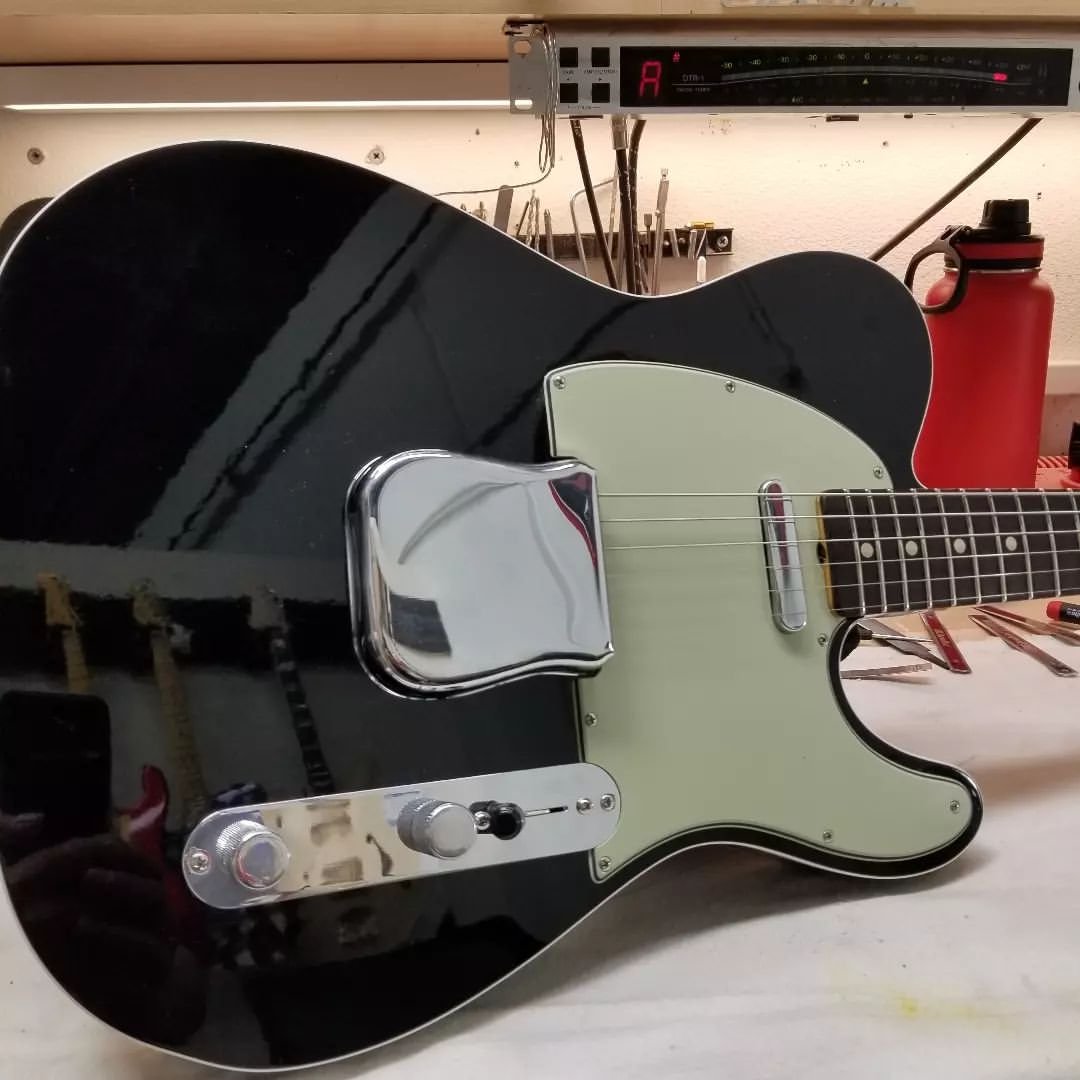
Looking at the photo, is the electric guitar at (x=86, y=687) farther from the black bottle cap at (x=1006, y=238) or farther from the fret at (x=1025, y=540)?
the black bottle cap at (x=1006, y=238)

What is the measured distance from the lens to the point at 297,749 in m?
0.40

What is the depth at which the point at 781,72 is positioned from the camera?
65 centimetres

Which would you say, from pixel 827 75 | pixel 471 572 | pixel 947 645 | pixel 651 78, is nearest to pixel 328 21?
pixel 651 78

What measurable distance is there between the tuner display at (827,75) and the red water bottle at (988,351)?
0.16 m

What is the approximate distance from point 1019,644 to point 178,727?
0.68m

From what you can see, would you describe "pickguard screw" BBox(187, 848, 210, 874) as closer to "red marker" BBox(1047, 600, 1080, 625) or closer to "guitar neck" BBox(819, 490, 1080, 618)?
"guitar neck" BBox(819, 490, 1080, 618)

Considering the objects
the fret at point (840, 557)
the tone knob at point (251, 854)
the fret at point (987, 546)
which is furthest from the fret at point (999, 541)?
the tone knob at point (251, 854)

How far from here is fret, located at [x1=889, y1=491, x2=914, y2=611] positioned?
1.75 ft

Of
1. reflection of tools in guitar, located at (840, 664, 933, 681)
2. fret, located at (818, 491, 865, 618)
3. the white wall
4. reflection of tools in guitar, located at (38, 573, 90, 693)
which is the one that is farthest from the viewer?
the white wall

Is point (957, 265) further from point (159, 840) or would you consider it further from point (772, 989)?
point (159, 840)

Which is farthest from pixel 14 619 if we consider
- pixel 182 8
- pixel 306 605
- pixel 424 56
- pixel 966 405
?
pixel 966 405

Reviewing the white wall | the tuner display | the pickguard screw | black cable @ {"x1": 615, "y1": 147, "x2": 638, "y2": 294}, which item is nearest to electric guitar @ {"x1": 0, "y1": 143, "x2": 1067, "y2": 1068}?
the pickguard screw

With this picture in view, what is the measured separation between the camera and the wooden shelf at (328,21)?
58 centimetres

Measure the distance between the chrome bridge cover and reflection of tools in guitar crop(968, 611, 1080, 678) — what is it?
482 mm
